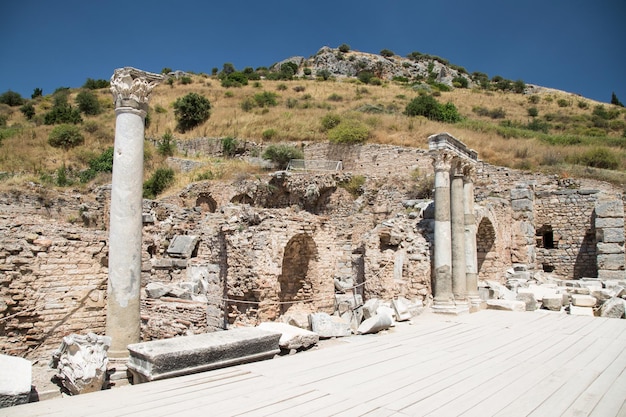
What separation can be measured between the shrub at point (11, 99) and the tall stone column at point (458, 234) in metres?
59.7

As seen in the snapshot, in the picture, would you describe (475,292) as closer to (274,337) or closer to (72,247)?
(274,337)

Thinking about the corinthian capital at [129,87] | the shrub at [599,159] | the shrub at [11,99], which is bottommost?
the corinthian capital at [129,87]

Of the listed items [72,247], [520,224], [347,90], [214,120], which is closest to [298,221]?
[72,247]

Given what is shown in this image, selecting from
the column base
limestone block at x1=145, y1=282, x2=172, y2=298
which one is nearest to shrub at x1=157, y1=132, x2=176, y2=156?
limestone block at x1=145, y1=282, x2=172, y2=298

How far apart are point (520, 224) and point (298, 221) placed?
11.4m

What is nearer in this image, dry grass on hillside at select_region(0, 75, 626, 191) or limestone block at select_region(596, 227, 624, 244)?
limestone block at select_region(596, 227, 624, 244)

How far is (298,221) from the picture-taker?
11.7m

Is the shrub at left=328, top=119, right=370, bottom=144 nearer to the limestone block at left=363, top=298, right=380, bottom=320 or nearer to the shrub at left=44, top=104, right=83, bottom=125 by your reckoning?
the limestone block at left=363, top=298, right=380, bottom=320

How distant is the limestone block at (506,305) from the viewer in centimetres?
1157

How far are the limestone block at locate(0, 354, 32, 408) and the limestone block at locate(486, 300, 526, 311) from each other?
35.5ft

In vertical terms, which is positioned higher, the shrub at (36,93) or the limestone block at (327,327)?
the shrub at (36,93)

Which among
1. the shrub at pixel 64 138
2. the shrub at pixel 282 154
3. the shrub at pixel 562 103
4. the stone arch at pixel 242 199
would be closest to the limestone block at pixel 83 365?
the stone arch at pixel 242 199

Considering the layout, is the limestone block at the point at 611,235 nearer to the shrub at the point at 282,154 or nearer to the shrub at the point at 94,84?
the shrub at the point at 282,154

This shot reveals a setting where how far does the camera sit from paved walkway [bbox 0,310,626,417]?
4.14 m
